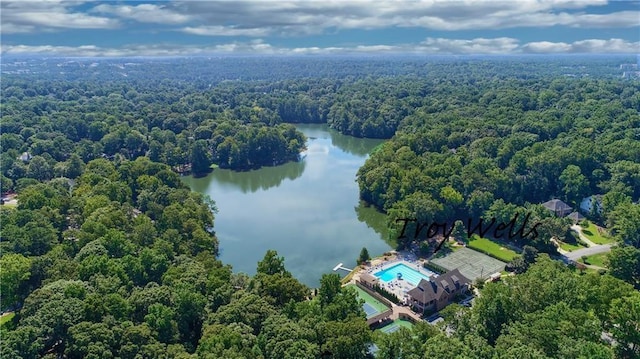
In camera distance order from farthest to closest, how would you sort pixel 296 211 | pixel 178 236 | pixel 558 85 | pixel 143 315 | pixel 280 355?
pixel 558 85 → pixel 296 211 → pixel 178 236 → pixel 143 315 → pixel 280 355

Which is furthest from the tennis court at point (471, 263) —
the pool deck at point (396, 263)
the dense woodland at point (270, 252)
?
the dense woodland at point (270, 252)

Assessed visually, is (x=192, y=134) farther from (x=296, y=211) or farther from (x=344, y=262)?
(x=344, y=262)

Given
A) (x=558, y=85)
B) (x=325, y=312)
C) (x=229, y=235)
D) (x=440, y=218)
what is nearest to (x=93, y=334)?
(x=325, y=312)

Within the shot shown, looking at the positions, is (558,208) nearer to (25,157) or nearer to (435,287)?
(435,287)

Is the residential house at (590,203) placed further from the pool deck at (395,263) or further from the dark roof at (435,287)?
the dark roof at (435,287)

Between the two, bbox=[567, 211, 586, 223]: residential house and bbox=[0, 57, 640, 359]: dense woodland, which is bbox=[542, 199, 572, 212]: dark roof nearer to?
bbox=[567, 211, 586, 223]: residential house

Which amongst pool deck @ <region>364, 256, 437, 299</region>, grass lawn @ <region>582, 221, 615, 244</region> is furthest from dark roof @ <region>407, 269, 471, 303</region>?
grass lawn @ <region>582, 221, 615, 244</region>
